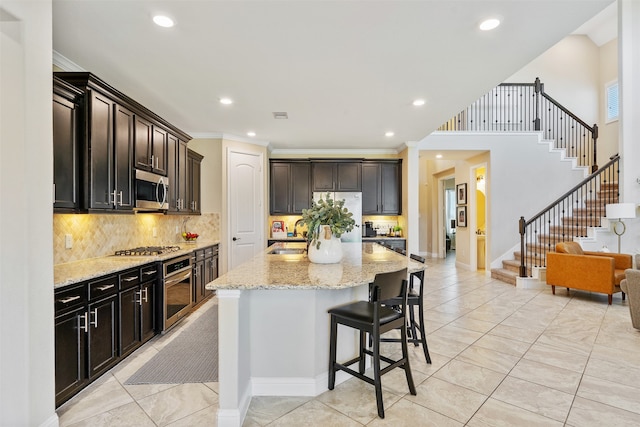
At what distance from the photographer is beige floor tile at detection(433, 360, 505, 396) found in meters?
2.51

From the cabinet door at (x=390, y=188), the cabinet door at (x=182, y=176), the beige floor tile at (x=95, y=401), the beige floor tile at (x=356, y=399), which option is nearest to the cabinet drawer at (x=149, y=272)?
the beige floor tile at (x=95, y=401)

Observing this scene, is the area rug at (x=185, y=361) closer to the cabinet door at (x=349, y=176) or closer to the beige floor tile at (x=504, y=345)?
the beige floor tile at (x=504, y=345)

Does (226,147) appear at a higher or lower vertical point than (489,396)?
higher

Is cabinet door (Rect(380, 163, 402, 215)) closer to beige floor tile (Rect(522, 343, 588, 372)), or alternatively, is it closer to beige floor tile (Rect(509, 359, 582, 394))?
beige floor tile (Rect(522, 343, 588, 372))

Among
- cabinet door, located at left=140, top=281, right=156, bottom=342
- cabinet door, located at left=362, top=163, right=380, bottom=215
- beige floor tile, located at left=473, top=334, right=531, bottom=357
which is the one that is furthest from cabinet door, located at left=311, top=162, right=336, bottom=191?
beige floor tile, located at left=473, top=334, right=531, bottom=357

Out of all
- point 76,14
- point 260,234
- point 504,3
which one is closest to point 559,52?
point 504,3

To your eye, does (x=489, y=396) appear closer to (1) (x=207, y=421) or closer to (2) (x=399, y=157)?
(1) (x=207, y=421)

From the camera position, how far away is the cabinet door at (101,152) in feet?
8.97

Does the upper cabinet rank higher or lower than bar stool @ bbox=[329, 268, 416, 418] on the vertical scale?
higher

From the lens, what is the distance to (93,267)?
8.91 feet

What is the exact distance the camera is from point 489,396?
7.78ft

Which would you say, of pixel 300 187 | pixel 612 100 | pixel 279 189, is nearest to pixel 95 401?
pixel 279 189

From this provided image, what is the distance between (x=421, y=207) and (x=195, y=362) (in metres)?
9.30

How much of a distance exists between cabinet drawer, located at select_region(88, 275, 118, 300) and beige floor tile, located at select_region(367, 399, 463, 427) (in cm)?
221
